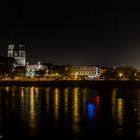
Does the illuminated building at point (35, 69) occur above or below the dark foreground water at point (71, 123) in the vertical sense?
above

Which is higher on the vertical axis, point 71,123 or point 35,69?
point 35,69

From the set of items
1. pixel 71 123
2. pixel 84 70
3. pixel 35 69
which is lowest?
pixel 71 123

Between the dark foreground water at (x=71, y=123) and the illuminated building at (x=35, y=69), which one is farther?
the illuminated building at (x=35, y=69)

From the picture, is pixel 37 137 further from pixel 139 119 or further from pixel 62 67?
pixel 62 67

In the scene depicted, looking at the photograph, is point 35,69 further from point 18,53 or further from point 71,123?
point 71,123

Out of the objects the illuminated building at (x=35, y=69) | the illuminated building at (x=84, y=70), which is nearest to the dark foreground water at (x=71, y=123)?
the illuminated building at (x=35, y=69)

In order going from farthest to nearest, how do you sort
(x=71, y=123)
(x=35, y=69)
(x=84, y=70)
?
(x=84, y=70) < (x=35, y=69) < (x=71, y=123)

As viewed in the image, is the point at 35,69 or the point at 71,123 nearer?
the point at 71,123

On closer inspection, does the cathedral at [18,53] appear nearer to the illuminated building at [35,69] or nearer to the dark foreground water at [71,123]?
the illuminated building at [35,69]

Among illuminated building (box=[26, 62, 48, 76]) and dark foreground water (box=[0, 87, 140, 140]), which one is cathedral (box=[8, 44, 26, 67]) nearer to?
illuminated building (box=[26, 62, 48, 76])

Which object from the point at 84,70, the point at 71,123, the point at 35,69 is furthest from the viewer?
the point at 84,70

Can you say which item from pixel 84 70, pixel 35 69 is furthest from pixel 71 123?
pixel 84 70

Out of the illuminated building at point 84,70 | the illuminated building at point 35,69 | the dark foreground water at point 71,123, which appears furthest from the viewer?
the illuminated building at point 84,70

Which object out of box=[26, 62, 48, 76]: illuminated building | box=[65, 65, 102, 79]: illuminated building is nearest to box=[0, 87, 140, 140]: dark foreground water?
box=[26, 62, 48, 76]: illuminated building
